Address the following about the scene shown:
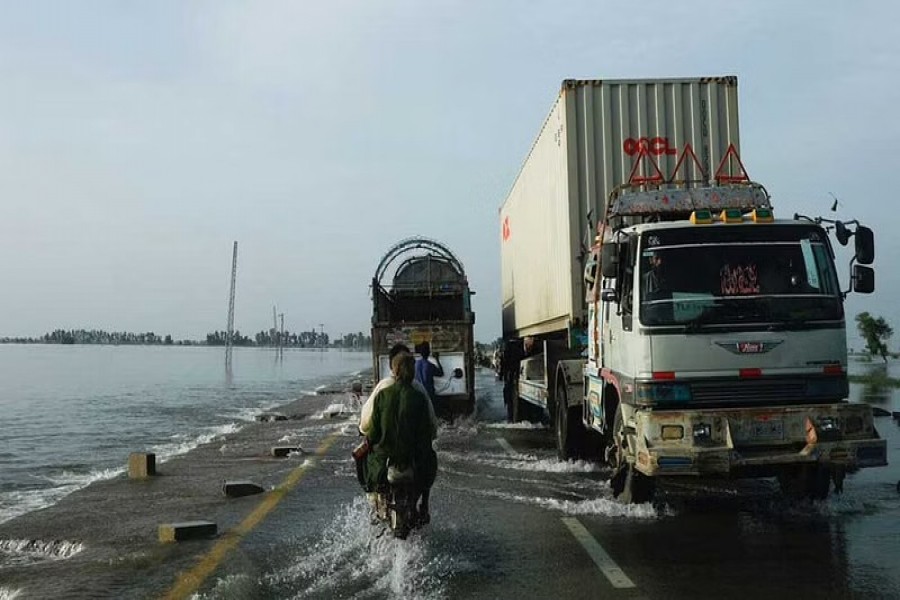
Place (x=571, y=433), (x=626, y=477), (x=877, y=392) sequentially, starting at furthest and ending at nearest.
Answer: (x=877, y=392), (x=571, y=433), (x=626, y=477)

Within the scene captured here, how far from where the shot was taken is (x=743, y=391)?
303 inches

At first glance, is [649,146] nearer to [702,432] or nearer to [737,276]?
[737,276]

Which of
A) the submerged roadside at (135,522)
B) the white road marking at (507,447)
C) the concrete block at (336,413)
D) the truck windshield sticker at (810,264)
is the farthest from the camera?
the concrete block at (336,413)

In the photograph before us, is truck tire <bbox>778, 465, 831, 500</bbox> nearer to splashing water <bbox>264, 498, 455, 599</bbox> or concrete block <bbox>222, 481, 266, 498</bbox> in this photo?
splashing water <bbox>264, 498, 455, 599</bbox>

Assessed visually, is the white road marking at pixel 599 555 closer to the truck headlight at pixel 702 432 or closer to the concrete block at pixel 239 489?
the truck headlight at pixel 702 432

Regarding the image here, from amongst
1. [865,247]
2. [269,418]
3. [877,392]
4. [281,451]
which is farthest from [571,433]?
[877,392]

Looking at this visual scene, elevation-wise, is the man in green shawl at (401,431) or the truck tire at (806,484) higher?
the man in green shawl at (401,431)

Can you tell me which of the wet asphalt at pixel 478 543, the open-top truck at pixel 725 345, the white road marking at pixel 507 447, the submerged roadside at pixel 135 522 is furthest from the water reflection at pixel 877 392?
the open-top truck at pixel 725 345

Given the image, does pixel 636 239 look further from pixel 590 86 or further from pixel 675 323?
pixel 590 86

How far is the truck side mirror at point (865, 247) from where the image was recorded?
801cm

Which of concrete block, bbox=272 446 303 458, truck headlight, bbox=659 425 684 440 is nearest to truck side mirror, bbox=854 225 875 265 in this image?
truck headlight, bbox=659 425 684 440

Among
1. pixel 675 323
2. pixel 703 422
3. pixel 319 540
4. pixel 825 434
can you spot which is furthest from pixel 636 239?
pixel 319 540

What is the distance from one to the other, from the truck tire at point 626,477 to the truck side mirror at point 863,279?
7.83 ft

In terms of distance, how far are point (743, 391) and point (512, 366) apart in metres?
12.3
